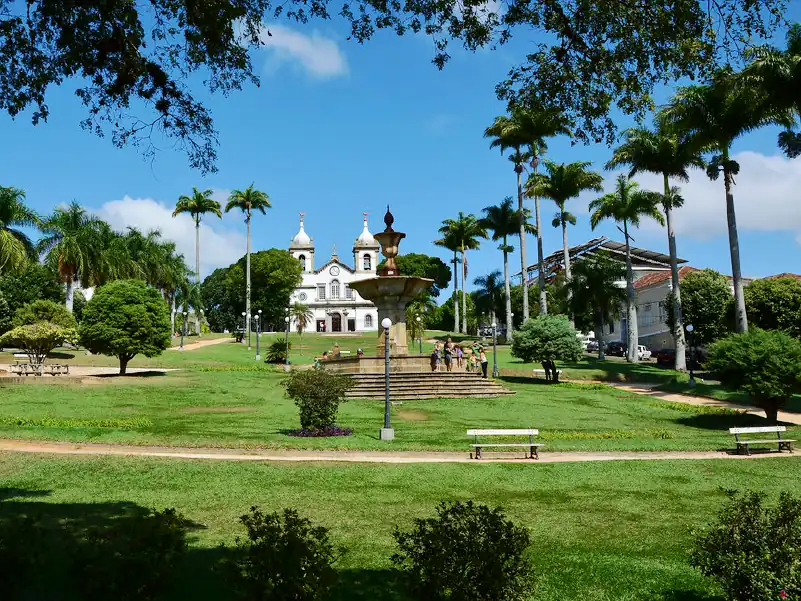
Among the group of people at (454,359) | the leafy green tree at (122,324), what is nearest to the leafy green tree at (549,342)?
→ the group of people at (454,359)

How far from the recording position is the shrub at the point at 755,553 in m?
5.04

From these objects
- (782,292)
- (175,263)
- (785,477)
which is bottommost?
(785,477)

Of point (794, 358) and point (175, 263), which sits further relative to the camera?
point (175, 263)

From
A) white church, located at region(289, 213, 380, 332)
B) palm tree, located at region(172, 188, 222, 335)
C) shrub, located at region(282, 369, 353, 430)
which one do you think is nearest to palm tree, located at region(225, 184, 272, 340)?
palm tree, located at region(172, 188, 222, 335)

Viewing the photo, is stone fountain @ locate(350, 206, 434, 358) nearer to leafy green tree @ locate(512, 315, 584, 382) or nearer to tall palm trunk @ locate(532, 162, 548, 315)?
leafy green tree @ locate(512, 315, 584, 382)

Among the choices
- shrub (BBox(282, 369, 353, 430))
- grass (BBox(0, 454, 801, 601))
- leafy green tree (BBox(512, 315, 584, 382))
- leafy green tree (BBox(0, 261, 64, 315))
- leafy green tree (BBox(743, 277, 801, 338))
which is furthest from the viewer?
leafy green tree (BBox(0, 261, 64, 315))

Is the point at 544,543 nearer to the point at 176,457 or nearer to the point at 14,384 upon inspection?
the point at 176,457

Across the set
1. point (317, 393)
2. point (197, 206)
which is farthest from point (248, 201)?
point (317, 393)

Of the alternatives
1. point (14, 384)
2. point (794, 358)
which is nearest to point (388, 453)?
point (794, 358)

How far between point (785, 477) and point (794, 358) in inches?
388

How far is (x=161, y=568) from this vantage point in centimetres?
503

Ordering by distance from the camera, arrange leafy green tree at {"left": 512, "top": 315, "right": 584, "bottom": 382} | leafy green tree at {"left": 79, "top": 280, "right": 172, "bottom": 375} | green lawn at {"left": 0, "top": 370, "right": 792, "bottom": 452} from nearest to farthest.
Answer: green lawn at {"left": 0, "top": 370, "right": 792, "bottom": 452} → leafy green tree at {"left": 79, "top": 280, "right": 172, "bottom": 375} → leafy green tree at {"left": 512, "top": 315, "right": 584, "bottom": 382}

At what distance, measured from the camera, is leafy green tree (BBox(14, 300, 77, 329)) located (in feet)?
133

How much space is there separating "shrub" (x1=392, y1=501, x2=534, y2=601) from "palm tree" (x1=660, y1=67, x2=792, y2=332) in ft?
98.0
